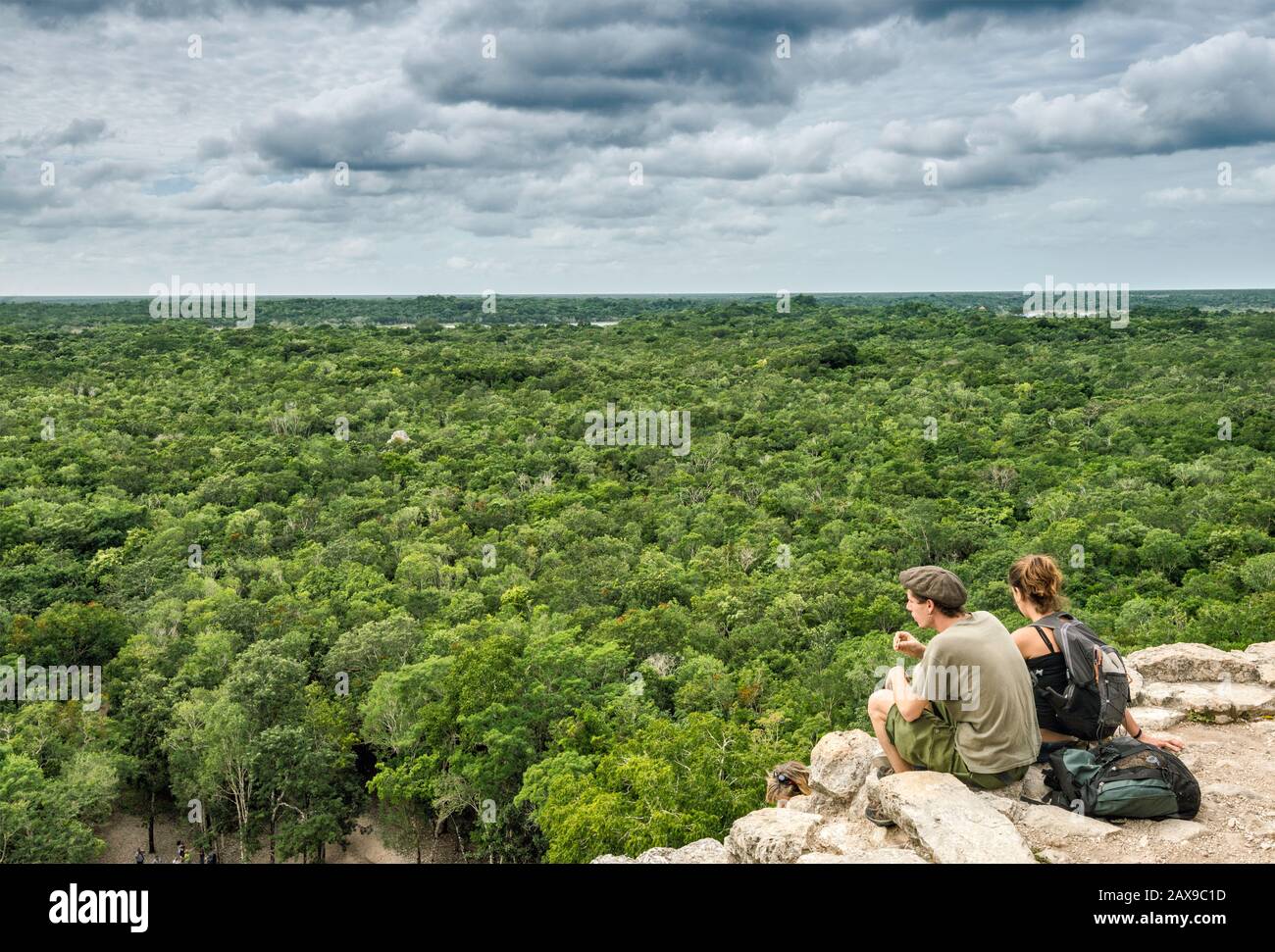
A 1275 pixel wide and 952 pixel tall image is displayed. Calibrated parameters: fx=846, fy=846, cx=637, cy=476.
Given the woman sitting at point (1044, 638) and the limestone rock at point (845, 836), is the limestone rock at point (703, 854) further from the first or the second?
the woman sitting at point (1044, 638)

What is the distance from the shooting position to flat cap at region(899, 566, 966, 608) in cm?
662

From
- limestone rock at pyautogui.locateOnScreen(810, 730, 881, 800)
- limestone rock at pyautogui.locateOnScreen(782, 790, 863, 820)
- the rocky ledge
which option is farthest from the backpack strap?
limestone rock at pyautogui.locateOnScreen(782, 790, 863, 820)

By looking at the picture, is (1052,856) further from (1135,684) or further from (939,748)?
(1135,684)

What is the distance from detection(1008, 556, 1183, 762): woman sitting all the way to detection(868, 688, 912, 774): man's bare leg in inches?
47.2

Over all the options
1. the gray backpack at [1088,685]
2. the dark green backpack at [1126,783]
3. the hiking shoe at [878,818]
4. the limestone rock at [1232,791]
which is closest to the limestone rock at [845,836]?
the hiking shoe at [878,818]

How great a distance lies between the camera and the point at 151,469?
58.0m

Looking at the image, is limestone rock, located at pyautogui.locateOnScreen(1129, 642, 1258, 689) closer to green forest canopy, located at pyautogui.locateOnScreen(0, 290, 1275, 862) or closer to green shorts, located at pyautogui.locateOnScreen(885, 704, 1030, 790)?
green shorts, located at pyautogui.locateOnScreen(885, 704, 1030, 790)

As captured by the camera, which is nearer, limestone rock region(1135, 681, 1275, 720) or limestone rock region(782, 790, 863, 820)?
limestone rock region(782, 790, 863, 820)

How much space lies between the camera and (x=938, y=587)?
21.8 ft

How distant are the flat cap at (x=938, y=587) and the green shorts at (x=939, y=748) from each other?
986 mm

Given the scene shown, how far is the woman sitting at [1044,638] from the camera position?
23.7 feet

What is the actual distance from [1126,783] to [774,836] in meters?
3.04

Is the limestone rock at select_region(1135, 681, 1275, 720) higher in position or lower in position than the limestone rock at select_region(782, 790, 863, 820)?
higher
